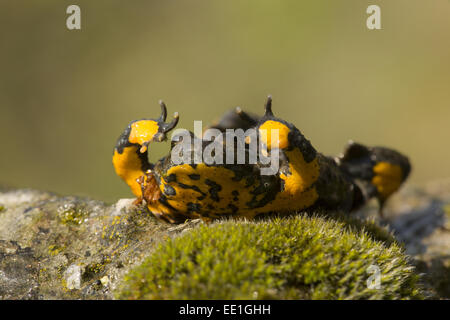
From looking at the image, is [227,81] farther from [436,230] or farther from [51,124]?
[436,230]

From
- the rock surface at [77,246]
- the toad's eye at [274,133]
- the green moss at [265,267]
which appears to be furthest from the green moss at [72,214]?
the toad's eye at [274,133]

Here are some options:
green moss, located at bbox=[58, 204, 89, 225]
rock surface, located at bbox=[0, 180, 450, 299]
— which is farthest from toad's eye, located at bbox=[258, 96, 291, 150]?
green moss, located at bbox=[58, 204, 89, 225]

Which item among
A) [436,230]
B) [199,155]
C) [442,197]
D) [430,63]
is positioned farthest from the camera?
[430,63]

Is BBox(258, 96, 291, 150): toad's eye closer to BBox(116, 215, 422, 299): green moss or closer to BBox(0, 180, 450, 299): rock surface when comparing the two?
BBox(116, 215, 422, 299): green moss

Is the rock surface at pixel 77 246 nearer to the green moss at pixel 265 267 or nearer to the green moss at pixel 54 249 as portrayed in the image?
the green moss at pixel 54 249

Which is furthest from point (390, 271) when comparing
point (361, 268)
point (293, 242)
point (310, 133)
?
point (310, 133)

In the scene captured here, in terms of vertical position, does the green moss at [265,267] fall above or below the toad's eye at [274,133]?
below
